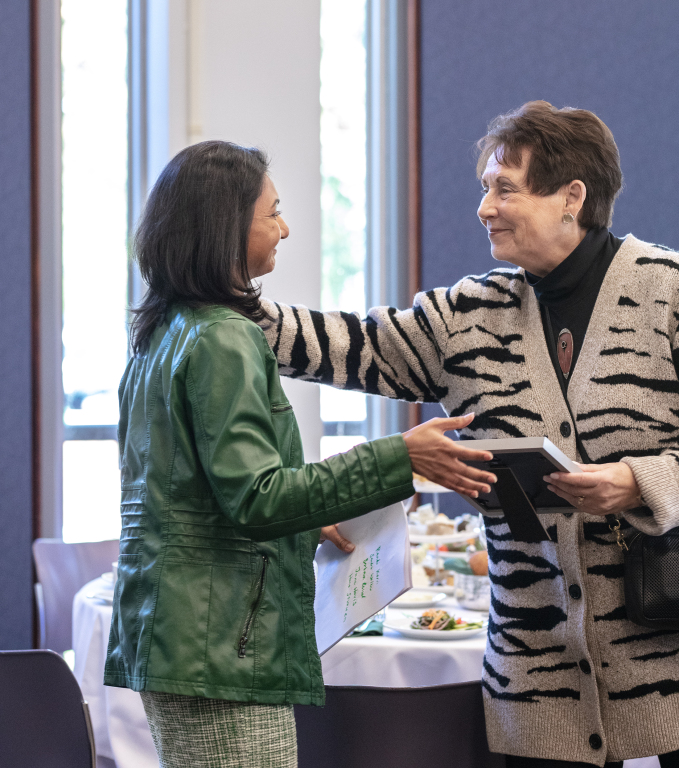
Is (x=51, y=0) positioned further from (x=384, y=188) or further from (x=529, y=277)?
(x=529, y=277)

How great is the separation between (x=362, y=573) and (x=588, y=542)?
374mm

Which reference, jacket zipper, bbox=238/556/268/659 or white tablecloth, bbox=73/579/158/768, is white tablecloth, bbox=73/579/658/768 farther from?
jacket zipper, bbox=238/556/268/659

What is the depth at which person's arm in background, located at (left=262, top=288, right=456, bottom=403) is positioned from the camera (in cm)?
158

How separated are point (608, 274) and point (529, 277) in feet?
0.46

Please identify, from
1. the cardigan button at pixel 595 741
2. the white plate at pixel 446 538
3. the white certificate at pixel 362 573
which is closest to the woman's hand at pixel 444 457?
the white certificate at pixel 362 573

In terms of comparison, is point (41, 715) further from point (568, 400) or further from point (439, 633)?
point (568, 400)

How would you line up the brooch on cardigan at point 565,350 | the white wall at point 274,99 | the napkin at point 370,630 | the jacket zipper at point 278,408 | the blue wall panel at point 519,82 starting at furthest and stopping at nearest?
the blue wall panel at point 519,82, the white wall at point 274,99, the napkin at point 370,630, the brooch on cardigan at point 565,350, the jacket zipper at point 278,408

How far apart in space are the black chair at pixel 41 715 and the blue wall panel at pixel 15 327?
270cm

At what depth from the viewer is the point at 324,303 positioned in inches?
203

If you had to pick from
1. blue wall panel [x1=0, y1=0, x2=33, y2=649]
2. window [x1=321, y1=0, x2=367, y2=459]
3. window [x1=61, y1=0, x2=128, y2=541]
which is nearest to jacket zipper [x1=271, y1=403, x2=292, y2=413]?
blue wall panel [x1=0, y1=0, x2=33, y2=649]

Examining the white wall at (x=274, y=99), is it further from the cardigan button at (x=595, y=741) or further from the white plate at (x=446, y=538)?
the cardigan button at (x=595, y=741)

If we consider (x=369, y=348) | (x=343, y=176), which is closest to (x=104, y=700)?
(x=369, y=348)

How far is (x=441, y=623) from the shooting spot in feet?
6.86

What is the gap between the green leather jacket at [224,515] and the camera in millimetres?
1101
